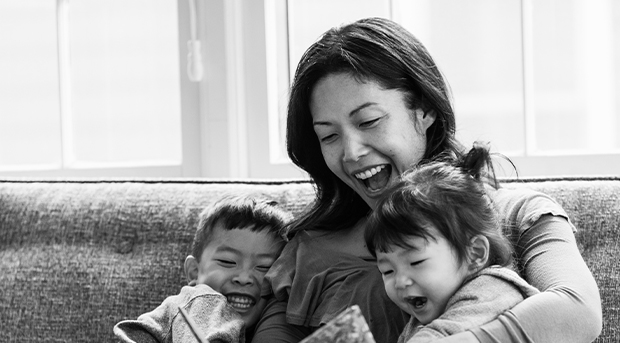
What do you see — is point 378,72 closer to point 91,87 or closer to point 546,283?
point 546,283

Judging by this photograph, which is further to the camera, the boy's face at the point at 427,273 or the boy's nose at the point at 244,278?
the boy's nose at the point at 244,278

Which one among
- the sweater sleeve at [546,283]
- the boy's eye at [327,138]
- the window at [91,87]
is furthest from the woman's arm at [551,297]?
the window at [91,87]

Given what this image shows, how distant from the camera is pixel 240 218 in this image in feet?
5.24

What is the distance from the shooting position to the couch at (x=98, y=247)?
182 centimetres

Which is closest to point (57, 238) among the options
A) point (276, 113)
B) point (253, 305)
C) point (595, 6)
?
point (253, 305)

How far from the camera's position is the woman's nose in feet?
4.73

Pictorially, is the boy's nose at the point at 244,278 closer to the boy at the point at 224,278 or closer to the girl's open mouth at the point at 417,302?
the boy at the point at 224,278

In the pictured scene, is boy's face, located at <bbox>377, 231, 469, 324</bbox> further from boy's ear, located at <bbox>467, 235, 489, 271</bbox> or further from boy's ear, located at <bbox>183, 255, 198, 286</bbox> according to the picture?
boy's ear, located at <bbox>183, 255, 198, 286</bbox>

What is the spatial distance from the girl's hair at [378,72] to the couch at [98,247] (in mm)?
286

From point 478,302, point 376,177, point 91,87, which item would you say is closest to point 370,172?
point 376,177

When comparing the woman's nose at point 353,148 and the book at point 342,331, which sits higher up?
the woman's nose at point 353,148

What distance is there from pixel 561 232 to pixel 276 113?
1290 millimetres

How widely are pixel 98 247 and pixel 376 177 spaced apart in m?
0.76

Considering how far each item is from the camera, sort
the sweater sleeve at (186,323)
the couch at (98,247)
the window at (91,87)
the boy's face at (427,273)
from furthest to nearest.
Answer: the window at (91,87) → the couch at (98,247) → the sweater sleeve at (186,323) → the boy's face at (427,273)
